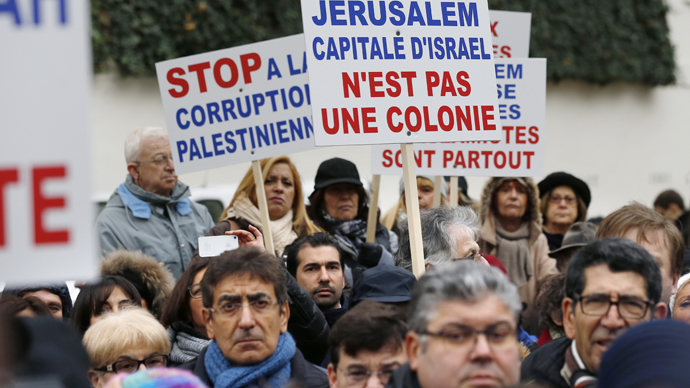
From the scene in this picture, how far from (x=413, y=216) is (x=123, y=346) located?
1430mm

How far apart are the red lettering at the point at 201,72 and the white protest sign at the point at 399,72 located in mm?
1331

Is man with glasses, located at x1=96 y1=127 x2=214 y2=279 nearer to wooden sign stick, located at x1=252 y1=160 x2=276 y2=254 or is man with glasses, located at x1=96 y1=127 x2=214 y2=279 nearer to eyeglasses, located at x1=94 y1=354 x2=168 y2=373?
wooden sign stick, located at x1=252 y1=160 x2=276 y2=254

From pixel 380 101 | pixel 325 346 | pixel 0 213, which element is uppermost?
pixel 380 101

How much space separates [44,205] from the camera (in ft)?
8.07

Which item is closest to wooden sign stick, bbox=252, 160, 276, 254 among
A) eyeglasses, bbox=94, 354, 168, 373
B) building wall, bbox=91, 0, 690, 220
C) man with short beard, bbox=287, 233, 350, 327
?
man with short beard, bbox=287, 233, 350, 327

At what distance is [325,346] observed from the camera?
13.8ft

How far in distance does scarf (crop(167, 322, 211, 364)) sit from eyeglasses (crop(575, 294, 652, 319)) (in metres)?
1.79

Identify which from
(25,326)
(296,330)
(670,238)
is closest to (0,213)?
(25,326)

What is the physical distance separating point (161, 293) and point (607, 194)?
12.8 metres

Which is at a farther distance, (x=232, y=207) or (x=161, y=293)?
(x=232, y=207)

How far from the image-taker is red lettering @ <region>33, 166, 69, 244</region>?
2.42 meters

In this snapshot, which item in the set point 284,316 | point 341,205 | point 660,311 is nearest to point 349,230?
point 341,205

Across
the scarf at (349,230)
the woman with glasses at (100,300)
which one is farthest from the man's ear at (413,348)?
the scarf at (349,230)

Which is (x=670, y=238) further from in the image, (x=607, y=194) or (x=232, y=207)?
(x=607, y=194)
